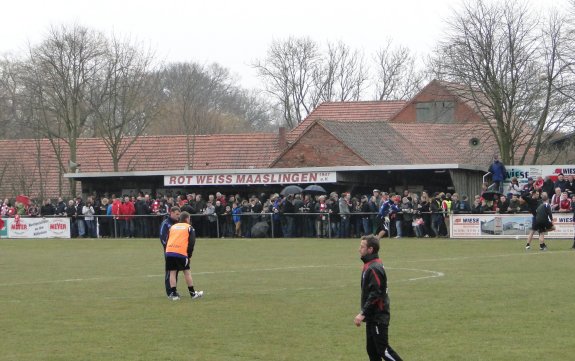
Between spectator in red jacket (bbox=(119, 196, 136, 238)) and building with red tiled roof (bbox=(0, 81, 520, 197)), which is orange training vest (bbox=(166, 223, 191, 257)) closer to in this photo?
building with red tiled roof (bbox=(0, 81, 520, 197))

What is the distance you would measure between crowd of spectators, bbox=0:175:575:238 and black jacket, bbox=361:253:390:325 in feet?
80.8

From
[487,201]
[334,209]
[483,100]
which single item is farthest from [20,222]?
[483,100]

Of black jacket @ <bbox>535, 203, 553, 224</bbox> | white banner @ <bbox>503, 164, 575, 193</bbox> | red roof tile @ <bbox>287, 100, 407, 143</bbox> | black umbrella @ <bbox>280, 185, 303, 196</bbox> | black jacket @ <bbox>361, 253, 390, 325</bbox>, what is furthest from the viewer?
red roof tile @ <bbox>287, 100, 407, 143</bbox>

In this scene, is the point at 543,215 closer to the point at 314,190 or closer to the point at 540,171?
the point at 540,171

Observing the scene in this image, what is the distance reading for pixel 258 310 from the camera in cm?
1781

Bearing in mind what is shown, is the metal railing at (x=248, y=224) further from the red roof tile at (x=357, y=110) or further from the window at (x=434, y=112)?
the red roof tile at (x=357, y=110)

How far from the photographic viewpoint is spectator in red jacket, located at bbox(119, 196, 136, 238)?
45.2 metres

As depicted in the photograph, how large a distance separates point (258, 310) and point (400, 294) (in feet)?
10.9

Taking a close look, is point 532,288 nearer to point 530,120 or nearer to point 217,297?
point 217,297

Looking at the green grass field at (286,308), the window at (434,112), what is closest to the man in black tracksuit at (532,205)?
the green grass field at (286,308)

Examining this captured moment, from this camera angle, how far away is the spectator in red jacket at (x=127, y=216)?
4525cm

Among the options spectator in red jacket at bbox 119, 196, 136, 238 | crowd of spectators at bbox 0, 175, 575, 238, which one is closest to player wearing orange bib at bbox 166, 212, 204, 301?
crowd of spectators at bbox 0, 175, 575, 238

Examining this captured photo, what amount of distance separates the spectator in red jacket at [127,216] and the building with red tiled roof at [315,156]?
3.41 m

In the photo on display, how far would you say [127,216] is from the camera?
45.2 metres
